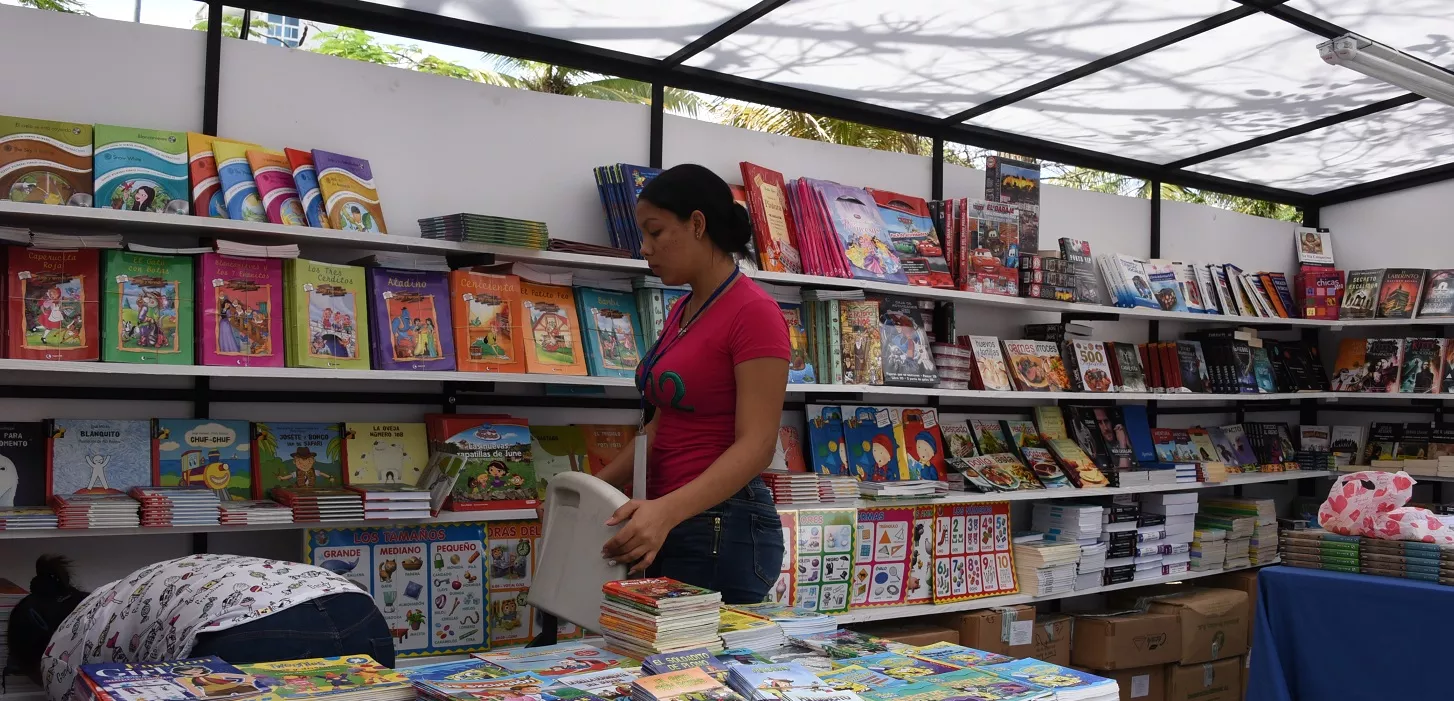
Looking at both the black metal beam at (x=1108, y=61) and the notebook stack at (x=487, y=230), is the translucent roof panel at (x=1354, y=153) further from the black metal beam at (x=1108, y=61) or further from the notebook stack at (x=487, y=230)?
the notebook stack at (x=487, y=230)

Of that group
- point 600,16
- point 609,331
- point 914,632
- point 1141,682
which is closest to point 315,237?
point 609,331

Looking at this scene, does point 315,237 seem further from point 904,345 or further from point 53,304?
point 904,345

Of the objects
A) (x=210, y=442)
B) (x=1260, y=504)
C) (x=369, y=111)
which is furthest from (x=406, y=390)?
(x=1260, y=504)

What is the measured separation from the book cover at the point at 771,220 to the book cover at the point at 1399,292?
376cm

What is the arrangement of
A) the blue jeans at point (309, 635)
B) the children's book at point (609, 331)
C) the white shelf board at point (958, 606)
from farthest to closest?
1. the white shelf board at point (958, 606)
2. the children's book at point (609, 331)
3. the blue jeans at point (309, 635)

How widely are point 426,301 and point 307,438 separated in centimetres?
54

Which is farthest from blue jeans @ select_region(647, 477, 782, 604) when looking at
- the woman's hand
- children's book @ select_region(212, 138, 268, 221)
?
children's book @ select_region(212, 138, 268, 221)

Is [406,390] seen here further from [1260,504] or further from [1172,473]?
[1260,504]

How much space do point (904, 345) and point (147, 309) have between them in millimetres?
2749

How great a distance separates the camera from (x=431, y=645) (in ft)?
10.8

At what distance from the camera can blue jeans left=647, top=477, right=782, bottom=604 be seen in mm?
2260

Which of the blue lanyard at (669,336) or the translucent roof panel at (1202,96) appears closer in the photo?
the blue lanyard at (669,336)

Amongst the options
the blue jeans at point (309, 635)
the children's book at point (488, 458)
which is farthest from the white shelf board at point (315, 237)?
the blue jeans at point (309, 635)

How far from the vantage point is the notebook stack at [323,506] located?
2979 millimetres
